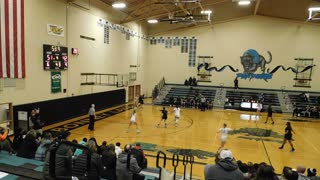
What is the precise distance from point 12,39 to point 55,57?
9.41 ft

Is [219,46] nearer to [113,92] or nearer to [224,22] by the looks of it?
[224,22]

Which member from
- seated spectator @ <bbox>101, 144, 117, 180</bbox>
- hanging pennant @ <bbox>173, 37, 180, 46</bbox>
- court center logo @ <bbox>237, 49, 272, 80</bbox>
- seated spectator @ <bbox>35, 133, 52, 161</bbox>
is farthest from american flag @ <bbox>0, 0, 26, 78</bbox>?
court center logo @ <bbox>237, 49, 272, 80</bbox>

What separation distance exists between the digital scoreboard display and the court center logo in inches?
729

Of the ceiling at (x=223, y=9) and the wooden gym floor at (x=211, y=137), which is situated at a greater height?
the ceiling at (x=223, y=9)

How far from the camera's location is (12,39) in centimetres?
1198

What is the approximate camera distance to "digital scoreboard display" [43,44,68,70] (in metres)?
14.0

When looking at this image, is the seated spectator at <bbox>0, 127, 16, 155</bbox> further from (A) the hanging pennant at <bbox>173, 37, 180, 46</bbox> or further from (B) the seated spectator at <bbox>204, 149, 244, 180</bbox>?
(A) the hanging pennant at <bbox>173, 37, 180, 46</bbox>

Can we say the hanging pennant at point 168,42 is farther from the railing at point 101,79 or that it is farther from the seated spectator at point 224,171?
the seated spectator at point 224,171

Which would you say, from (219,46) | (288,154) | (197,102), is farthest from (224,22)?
(288,154)

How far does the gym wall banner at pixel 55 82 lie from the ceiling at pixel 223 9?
27.7ft

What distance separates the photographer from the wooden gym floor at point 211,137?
1014 centimetres

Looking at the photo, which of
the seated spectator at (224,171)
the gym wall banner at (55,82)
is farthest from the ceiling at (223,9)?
the seated spectator at (224,171)

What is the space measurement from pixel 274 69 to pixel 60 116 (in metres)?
21.1

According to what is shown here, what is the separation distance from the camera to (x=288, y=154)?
1080 cm
